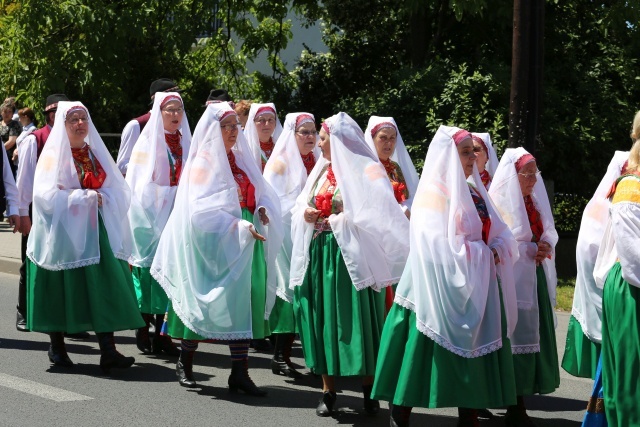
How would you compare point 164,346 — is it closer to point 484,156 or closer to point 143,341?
point 143,341

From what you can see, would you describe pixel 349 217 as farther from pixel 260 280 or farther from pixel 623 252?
pixel 623 252

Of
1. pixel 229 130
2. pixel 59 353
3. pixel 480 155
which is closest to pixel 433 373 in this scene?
pixel 480 155

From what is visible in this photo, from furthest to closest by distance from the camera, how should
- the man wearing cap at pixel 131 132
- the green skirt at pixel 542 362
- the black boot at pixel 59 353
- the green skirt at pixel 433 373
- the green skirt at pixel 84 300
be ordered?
1. the man wearing cap at pixel 131 132
2. the black boot at pixel 59 353
3. the green skirt at pixel 84 300
4. the green skirt at pixel 542 362
5. the green skirt at pixel 433 373

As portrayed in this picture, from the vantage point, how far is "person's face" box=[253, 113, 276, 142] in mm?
9781

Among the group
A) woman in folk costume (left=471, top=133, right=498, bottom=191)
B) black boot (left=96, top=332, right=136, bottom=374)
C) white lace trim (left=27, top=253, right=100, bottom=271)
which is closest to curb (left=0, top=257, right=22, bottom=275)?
white lace trim (left=27, top=253, right=100, bottom=271)

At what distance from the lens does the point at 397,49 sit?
1712cm

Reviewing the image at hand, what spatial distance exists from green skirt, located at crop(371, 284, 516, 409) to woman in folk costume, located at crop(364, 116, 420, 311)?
1231mm

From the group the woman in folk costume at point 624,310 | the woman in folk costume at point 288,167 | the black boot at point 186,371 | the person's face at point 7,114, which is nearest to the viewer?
the woman in folk costume at point 624,310

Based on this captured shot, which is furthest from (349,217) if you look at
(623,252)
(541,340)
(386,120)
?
(623,252)

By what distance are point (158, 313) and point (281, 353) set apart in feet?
3.62

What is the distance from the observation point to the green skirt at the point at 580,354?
23.9ft

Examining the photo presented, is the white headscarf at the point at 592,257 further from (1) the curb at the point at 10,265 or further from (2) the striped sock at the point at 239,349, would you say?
(1) the curb at the point at 10,265

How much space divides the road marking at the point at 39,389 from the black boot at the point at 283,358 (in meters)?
1.59

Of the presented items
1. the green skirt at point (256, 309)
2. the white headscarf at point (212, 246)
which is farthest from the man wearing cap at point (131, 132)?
the green skirt at point (256, 309)
